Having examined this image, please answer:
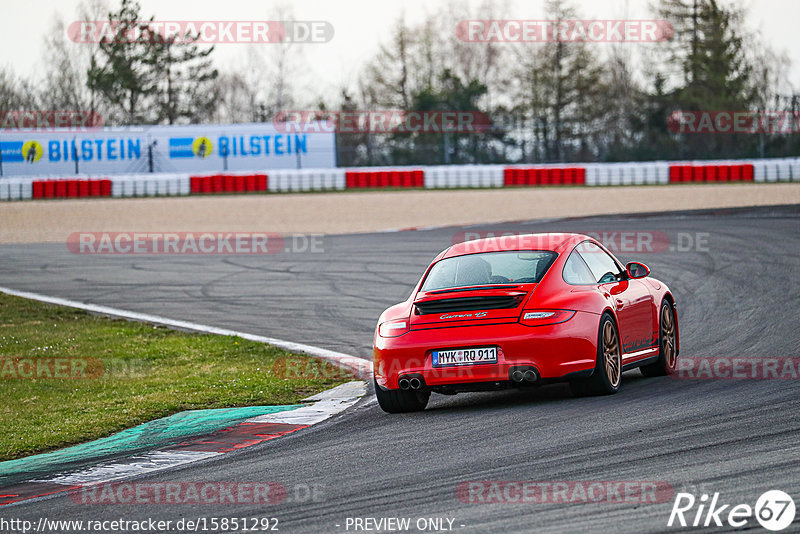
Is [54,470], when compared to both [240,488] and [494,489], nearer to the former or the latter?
[240,488]

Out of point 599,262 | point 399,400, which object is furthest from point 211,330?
point 599,262

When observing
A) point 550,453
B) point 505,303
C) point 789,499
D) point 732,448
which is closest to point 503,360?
point 505,303

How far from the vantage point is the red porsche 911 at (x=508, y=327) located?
7984mm

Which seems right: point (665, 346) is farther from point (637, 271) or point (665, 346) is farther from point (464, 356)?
point (464, 356)

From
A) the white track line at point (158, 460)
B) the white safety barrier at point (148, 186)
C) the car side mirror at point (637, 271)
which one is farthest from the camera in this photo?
the white safety barrier at point (148, 186)

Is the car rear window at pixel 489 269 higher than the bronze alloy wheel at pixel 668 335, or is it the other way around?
the car rear window at pixel 489 269

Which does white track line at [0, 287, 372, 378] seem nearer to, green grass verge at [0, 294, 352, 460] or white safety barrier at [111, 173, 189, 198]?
green grass verge at [0, 294, 352, 460]

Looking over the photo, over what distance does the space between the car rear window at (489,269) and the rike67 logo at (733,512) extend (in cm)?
346

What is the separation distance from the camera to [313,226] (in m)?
30.4

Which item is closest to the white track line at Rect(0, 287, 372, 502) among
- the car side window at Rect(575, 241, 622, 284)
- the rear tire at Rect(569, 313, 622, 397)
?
the rear tire at Rect(569, 313, 622, 397)

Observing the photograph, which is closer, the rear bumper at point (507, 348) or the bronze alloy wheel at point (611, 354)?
the rear bumper at point (507, 348)

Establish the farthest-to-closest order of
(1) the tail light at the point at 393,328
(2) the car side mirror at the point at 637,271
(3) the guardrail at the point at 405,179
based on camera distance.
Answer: (3) the guardrail at the point at 405,179 < (2) the car side mirror at the point at 637,271 < (1) the tail light at the point at 393,328

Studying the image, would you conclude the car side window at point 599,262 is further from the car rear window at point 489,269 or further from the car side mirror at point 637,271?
the car rear window at point 489,269

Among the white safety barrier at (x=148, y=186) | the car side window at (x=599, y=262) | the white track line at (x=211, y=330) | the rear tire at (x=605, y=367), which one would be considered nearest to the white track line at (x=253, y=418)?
the white track line at (x=211, y=330)
